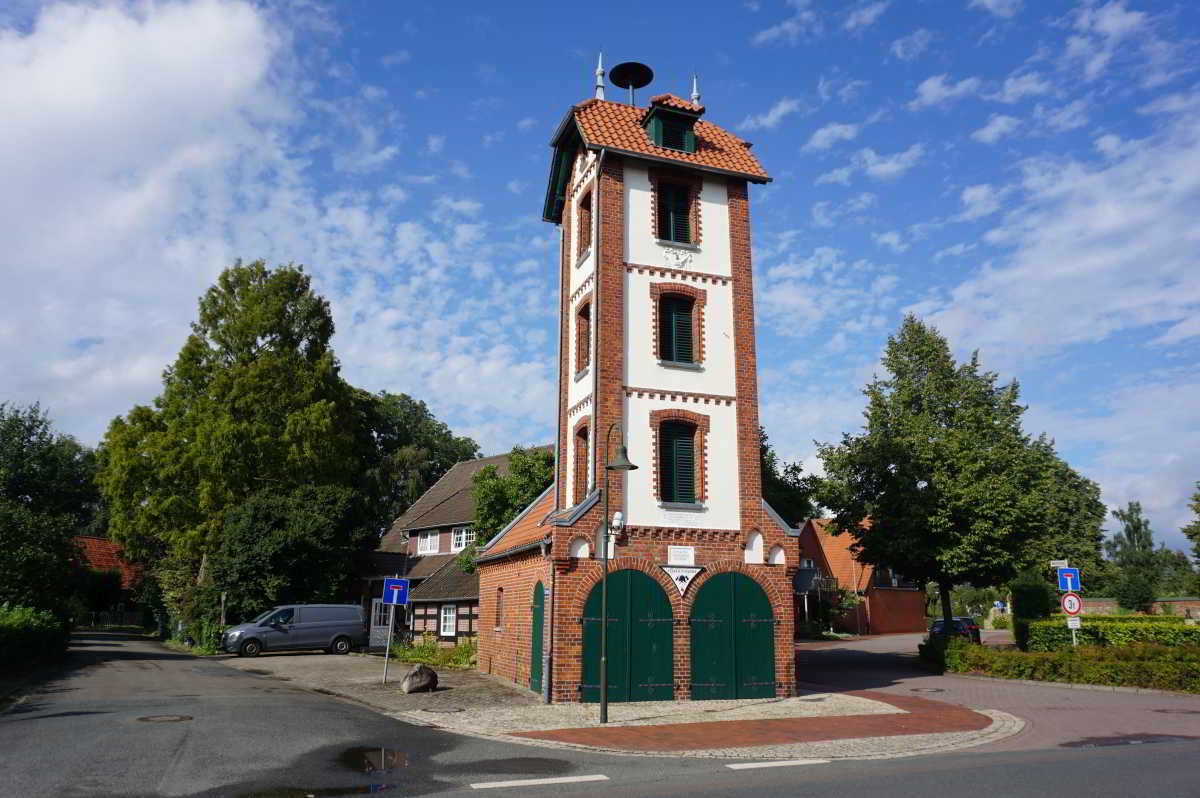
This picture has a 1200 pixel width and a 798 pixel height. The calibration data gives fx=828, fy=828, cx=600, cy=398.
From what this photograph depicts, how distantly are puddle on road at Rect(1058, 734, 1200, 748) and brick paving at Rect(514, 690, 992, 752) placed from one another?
1.83m

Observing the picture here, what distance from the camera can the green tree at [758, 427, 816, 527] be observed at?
108 ft

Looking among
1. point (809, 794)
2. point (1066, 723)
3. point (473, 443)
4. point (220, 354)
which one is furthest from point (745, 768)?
point (473, 443)

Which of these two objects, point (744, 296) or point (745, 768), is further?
point (744, 296)

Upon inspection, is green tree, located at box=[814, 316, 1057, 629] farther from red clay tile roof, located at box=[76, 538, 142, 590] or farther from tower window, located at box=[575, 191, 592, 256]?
red clay tile roof, located at box=[76, 538, 142, 590]

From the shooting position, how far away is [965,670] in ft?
85.0

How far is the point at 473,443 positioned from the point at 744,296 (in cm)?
5871

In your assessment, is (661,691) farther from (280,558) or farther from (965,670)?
(280,558)

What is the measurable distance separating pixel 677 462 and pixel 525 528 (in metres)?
5.33

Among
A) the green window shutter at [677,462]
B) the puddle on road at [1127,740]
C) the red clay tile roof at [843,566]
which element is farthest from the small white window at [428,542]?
the puddle on road at [1127,740]

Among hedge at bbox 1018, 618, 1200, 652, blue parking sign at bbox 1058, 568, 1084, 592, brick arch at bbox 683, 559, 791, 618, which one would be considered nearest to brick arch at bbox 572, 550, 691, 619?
brick arch at bbox 683, 559, 791, 618

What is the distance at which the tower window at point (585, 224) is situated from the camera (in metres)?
22.2

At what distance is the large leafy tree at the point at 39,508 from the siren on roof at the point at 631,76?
2406 cm

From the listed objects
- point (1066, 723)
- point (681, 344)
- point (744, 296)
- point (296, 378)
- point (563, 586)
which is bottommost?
point (1066, 723)

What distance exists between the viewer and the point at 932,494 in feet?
92.4
